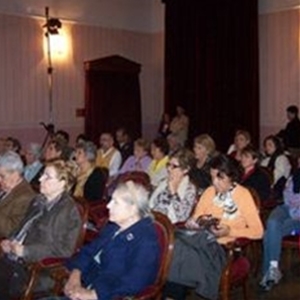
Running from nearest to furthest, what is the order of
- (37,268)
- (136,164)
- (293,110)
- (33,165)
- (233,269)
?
(37,268)
(233,269)
(33,165)
(136,164)
(293,110)

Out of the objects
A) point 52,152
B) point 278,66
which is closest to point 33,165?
point 52,152

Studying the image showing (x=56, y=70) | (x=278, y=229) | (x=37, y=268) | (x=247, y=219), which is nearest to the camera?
(x=37, y=268)

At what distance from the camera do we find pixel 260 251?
5520 mm

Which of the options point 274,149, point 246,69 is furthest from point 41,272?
point 246,69

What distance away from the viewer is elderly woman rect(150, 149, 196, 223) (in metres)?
4.45

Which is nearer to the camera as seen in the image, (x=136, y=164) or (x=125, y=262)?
(x=125, y=262)

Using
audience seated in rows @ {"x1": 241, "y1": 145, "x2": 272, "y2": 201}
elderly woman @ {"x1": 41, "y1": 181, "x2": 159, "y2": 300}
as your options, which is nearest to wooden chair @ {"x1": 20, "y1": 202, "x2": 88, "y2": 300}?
elderly woman @ {"x1": 41, "y1": 181, "x2": 159, "y2": 300}

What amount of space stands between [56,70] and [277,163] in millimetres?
5920

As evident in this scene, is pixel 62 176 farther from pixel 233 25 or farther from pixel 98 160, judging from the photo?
pixel 233 25

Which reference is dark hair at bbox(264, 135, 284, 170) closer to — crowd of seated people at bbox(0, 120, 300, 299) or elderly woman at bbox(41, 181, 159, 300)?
crowd of seated people at bbox(0, 120, 300, 299)

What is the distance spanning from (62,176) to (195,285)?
96 centimetres

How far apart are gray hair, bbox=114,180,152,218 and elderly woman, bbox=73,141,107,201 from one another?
2338 mm

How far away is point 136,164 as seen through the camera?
23.8 feet

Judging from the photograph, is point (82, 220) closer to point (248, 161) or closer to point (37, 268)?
point (37, 268)
